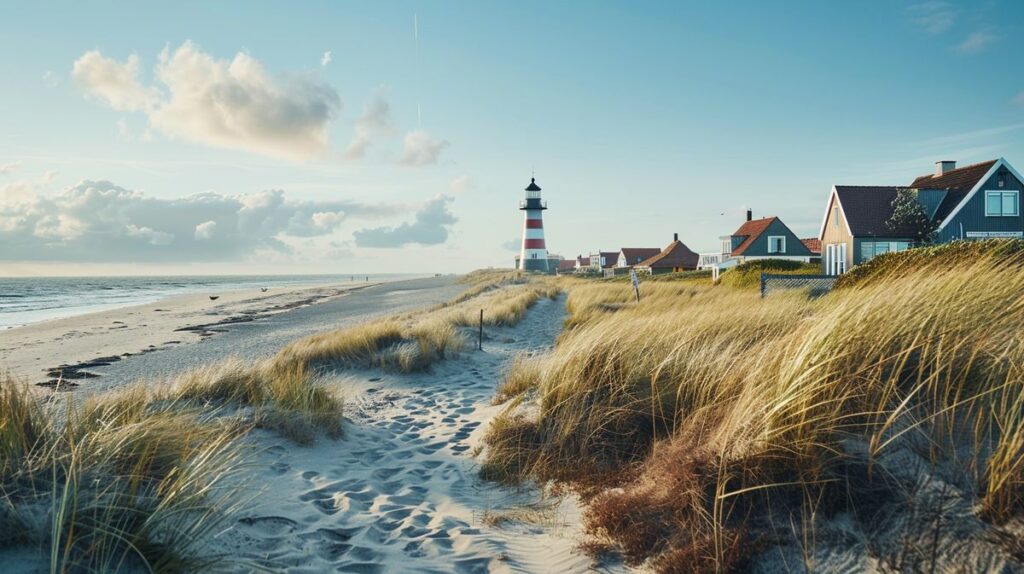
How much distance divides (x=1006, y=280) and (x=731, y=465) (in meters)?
3.27

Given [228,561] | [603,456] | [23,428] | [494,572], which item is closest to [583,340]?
[603,456]

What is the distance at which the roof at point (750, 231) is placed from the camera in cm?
4249

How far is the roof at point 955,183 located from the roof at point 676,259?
94.4 feet

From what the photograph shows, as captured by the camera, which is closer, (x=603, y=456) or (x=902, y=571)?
(x=902, y=571)

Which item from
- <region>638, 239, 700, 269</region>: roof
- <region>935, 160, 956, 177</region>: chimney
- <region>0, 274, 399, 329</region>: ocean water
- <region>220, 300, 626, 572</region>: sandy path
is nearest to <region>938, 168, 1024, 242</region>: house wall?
<region>935, 160, 956, 177</region>: chimney

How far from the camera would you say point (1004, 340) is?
3.57 metres

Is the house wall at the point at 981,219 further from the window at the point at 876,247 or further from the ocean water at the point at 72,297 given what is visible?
the ocean water at the point at 72,297

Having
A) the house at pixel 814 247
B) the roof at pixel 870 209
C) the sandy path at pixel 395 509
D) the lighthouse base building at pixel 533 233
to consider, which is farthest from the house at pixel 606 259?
the sandy path at pixel 395 509

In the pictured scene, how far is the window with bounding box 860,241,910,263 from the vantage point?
28.9 metres

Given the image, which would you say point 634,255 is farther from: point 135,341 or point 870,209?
point 135,341

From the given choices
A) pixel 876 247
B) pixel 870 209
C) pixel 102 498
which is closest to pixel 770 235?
pixel 870 209

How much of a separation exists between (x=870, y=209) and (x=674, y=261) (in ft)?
96.4

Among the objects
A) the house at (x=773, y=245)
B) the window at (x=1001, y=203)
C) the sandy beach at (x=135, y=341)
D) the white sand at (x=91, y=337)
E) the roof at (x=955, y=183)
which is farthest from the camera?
the house at (x=773, y=245)

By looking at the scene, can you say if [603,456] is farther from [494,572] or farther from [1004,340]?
[1004,340]
